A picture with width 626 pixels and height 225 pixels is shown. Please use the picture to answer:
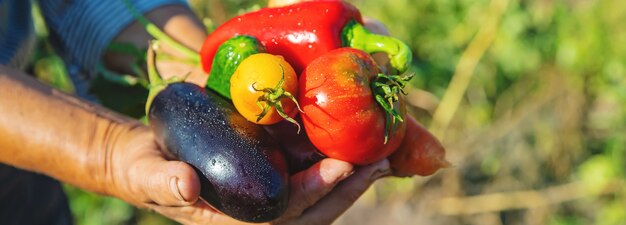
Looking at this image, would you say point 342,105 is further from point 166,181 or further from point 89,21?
point 89,21

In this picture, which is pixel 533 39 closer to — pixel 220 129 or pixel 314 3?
pixel 314 3

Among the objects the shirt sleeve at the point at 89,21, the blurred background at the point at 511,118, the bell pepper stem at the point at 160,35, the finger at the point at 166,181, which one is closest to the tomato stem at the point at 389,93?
the finger at the point at 166,181

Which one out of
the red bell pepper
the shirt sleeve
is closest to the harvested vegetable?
the red bell pepper

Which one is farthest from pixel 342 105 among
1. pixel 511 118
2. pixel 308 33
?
pixel 511 118

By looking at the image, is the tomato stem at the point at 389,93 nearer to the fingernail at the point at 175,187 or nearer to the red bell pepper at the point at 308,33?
the red bell pepper at the point at 308,33

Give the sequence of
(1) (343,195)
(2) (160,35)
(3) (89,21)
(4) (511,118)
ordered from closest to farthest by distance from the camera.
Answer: (1) (343,195), (2) (160,35), (3) (89,21), (4) (511,118)

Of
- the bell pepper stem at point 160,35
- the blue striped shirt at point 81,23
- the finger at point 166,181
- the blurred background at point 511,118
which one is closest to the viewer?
the finger at point 166,181

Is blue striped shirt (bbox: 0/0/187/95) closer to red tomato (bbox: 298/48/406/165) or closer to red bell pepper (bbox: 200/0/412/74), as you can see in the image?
red bell pepper (bbox: 200/0/412/74)
